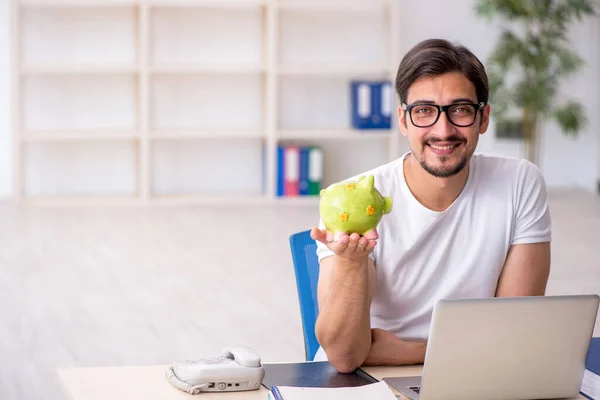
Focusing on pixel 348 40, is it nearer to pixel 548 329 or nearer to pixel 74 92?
pixel 74 92

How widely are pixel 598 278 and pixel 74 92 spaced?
12.5 ft

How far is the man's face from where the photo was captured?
1971 mm

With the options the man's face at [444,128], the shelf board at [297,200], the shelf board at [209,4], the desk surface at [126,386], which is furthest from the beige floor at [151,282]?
the man's face at [444,128]

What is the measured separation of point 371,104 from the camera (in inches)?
268

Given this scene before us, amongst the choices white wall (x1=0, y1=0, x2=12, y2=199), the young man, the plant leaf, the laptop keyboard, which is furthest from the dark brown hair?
A: white wall (x1=0, y1=0, x2=12, y2=199)

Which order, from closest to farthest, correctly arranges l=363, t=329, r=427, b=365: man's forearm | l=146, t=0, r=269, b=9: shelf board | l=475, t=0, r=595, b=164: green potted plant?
l=363, t=329, r=427, b=365: man's forearm → l=146, t=0, r=269, b=9: shelf board → l=475, t=0, r=595, b=164: green potted plant

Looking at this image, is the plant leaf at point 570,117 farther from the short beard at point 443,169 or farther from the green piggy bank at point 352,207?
the green piggy bank at point 352,207

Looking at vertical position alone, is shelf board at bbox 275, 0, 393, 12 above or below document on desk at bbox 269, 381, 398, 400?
above

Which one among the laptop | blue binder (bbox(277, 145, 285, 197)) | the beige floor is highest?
the laptop

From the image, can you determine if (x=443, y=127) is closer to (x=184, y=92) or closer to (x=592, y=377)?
(x=592, y=377)

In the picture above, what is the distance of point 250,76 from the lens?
699 cm

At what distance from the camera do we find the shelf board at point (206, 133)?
6.61 metres

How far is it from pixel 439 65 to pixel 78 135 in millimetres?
4876

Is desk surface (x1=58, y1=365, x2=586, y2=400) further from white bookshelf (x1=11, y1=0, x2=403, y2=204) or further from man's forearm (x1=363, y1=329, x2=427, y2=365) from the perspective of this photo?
white bookshelf (x1=11, y1=0, x2=403, y2=204)
